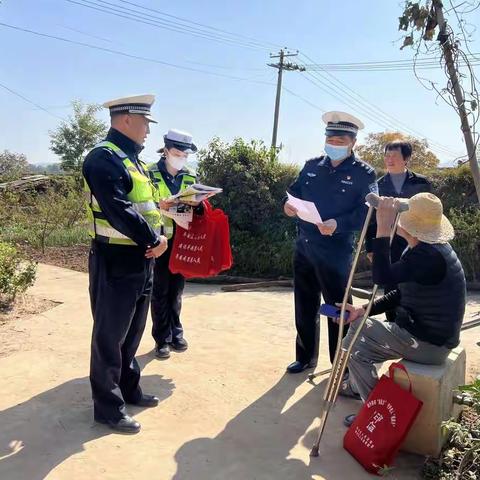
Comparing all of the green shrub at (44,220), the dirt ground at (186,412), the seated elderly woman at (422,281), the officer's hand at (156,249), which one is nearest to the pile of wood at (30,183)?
the green shrub at (44,220)

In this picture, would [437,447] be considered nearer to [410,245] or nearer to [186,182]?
[410,245]

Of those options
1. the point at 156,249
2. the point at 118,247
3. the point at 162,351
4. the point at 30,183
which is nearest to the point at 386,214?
the point at 156,249

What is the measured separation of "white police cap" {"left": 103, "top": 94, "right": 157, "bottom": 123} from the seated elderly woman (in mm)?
1599

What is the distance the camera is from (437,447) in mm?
A: 3176

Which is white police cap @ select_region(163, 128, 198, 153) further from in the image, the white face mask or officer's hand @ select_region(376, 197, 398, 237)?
officer's hand @ select_region(376, 197, 398, 237)

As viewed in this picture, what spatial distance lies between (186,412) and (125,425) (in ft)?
1.63

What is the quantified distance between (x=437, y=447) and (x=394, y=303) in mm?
955

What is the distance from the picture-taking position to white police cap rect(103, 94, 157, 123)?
334 centimetres

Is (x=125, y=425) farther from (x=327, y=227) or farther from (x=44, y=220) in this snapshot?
(x=44, y=220)

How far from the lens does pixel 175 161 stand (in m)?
4.77

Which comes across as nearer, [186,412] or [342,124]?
[186,412]

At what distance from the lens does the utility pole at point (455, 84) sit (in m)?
3.20

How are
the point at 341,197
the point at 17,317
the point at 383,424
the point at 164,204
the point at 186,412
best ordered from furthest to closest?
1. the point at 17,317
2. the point at 164,204
3. the point at 341,197
4. the point at 186,412
5. the point at 383,424

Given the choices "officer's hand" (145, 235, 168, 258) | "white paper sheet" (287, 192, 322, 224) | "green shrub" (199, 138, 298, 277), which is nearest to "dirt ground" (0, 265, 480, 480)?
"officer's hand" (145, 235, 168, 258)
